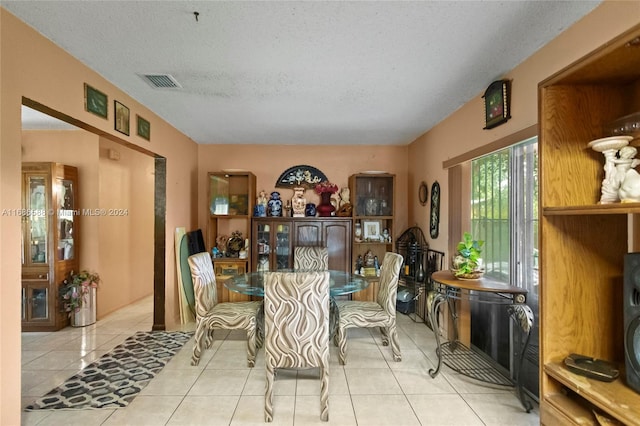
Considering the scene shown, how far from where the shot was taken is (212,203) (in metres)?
4.40

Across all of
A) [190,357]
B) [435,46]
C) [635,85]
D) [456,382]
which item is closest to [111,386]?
[190,357]

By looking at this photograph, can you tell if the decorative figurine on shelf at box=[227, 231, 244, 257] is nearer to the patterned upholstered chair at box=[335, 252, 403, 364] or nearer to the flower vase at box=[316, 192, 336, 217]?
the flower vase at box=[316, 192, 336, 217]

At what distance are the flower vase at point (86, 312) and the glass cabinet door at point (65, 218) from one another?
0.52m

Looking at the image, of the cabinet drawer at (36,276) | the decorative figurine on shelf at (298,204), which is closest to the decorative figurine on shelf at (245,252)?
the decorative figurine on shelf at (298,204)

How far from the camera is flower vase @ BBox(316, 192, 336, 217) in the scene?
4.48m

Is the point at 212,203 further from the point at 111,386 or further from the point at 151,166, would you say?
the point at 111,386

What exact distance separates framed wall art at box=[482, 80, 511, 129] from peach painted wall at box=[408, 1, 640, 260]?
0.04 meters

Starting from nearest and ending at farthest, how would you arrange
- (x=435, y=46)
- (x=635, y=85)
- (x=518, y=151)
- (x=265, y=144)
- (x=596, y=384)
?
1. (x=596, y=384)
2. (x=635, y=85)
3. (x=435, y=46)
4. (x=518, y=151)
5. (x=265, y=144)

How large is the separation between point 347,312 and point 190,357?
1517mm

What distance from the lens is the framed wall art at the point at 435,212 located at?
12.0ft

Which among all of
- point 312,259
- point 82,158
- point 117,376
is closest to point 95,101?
point 82,158

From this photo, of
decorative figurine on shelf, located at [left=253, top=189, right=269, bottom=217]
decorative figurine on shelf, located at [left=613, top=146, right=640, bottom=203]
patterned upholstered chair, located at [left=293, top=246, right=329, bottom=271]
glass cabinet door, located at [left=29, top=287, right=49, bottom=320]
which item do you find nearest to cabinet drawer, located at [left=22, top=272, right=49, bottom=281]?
glass cabinet door, located at [left=29, top=287, right=49, bottom=320]

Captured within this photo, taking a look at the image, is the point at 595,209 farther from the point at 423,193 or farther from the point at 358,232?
the point at 358,232

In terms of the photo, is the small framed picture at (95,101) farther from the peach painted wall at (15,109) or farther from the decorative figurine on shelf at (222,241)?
the decorative figurine on shelf at (222,241)
